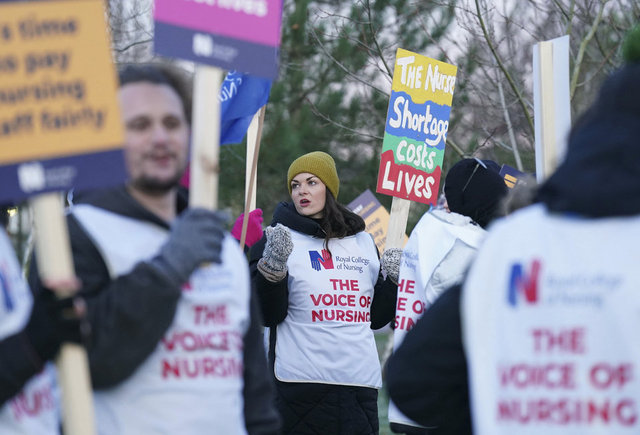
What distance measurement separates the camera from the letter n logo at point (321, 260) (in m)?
5.25

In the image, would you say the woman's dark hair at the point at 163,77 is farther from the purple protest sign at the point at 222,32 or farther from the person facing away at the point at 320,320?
the person facing away at the point at 320,320

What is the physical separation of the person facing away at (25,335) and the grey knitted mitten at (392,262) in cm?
320

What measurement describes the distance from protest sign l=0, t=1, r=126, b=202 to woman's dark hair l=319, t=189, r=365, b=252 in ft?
10.5

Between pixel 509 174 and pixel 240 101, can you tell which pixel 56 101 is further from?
pixel 509 174

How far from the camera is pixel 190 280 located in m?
2.46

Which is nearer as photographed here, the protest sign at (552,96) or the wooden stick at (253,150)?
the protest sign at (552,96)

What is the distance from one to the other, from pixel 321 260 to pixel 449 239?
134 centimetres

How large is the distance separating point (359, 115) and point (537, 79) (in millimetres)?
12615

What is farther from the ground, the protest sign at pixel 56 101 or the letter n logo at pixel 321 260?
the protest sign at pixel 56 101

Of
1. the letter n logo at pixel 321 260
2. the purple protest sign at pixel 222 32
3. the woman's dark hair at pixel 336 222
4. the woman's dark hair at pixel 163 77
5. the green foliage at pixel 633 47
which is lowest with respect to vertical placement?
the letter n logo at pixel 321 260

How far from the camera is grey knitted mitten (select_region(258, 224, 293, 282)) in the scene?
4.90 metres

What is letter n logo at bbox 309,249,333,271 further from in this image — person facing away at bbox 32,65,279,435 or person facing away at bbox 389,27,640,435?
person facing away at bbox 389,27,640,435

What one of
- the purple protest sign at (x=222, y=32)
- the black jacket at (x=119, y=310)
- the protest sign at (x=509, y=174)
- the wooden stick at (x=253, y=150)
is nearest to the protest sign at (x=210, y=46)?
the purple protest sign at (x=222, y=32)

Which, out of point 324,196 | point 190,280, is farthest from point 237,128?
point 190,280
